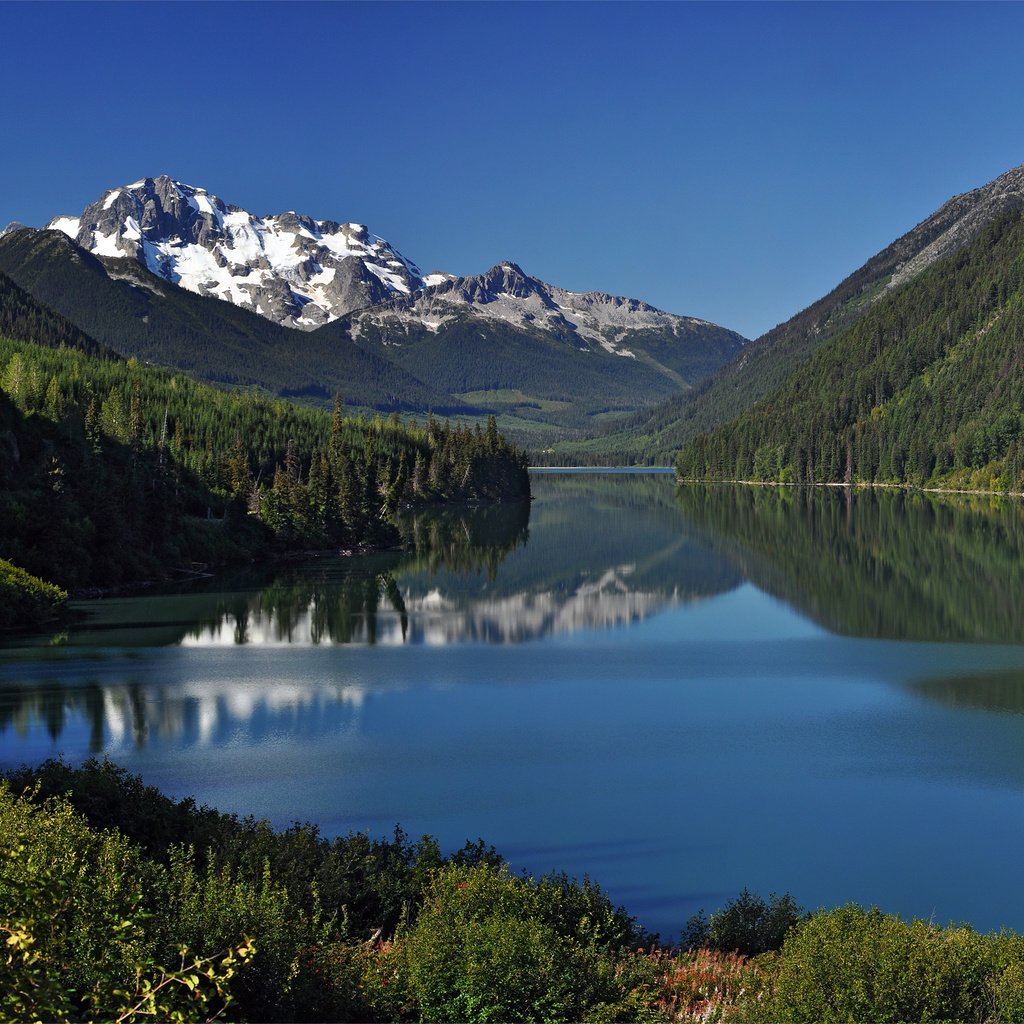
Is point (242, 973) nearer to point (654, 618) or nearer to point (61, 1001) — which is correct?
point (61, 1001)

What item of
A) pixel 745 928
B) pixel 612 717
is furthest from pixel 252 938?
pixel 612 717

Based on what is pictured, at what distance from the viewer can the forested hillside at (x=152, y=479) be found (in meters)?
78.5

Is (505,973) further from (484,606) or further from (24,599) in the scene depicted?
(484,606)

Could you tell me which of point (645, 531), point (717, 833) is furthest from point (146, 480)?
point (717, 833)

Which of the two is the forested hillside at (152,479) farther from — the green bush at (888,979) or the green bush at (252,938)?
the green bush at (888,979)

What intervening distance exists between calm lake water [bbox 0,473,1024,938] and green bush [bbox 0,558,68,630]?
111 inches

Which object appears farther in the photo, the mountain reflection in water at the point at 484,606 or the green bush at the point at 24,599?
the green bush at the point at 24,599

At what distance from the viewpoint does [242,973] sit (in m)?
15.8

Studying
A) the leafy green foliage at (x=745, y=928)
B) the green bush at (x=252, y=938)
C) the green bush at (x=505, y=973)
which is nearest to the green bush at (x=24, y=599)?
the green bush at (x=252, y=938)

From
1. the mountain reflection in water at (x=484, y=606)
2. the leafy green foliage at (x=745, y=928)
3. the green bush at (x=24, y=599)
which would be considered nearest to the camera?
the leafy green foliage at (x=745, y=928)

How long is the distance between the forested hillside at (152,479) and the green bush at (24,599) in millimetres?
4827

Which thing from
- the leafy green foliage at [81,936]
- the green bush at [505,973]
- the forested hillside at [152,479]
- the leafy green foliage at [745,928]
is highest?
the forested hillside at [152,479]

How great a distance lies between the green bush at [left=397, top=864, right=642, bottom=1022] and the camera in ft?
53.4

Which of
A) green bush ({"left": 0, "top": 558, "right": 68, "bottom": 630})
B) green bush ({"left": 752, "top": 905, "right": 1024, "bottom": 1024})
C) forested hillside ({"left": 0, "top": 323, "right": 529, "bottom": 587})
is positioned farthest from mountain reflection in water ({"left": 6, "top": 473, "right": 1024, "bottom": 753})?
green bush ({"left": 752, "top": 905, "right": 1024, "bottom": 1024})
